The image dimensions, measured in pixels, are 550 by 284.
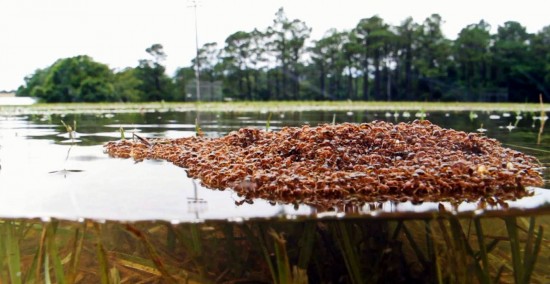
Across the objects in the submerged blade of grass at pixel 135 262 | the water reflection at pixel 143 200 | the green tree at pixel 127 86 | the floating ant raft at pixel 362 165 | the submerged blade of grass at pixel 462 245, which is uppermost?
the green tree at pixel 127 86

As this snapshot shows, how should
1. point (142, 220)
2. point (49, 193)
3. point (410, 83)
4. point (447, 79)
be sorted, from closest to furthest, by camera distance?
point (142, 220), point (49, 193), point (410, 83), point (447, 79)

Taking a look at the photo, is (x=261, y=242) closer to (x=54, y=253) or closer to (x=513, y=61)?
(x=54, y=253)

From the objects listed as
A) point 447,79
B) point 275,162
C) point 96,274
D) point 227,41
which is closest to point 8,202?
point 96,274

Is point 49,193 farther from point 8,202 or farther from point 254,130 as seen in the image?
point 254,130

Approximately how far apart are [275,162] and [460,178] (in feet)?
2.48

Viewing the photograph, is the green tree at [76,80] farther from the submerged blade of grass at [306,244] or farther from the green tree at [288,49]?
the submerged blade of grass at [306,244]

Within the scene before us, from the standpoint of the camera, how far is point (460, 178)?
2.07 m

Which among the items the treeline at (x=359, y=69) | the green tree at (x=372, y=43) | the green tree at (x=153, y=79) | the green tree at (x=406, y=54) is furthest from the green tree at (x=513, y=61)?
the green tree at (x=153, y=79)

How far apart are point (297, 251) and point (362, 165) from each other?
0.60 metres

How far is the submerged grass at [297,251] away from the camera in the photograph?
5.83 ft

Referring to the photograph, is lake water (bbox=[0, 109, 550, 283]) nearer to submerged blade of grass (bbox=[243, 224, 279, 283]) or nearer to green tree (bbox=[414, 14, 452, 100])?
submerged blade of grass (bbox=[243, 224, 279, 283])

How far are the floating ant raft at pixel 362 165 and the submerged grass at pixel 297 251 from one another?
0.14m

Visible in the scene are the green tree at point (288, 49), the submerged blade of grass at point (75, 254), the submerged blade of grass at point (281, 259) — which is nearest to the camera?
the submerged blade of grass at point (281, 259)

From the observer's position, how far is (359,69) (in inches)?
529
